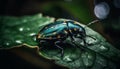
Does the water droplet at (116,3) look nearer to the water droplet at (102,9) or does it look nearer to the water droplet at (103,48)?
the water droplet at (102,9)

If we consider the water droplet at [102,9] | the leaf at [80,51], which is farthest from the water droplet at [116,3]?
the leaf at [80,51]

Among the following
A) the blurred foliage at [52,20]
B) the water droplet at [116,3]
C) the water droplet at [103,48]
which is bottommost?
the blurred foliage at [52,20]

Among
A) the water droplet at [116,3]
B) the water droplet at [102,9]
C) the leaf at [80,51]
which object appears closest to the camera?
the leaf at [80,51]

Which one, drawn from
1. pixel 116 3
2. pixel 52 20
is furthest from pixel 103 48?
pixel 116 3

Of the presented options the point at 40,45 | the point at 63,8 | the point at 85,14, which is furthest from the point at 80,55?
the point at 63,8

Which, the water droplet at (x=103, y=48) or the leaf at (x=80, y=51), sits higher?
the water droplet at (x=103, y=48)

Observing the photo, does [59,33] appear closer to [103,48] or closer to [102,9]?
[103,48]

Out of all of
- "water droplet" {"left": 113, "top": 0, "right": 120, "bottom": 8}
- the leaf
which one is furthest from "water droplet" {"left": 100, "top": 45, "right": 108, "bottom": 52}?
"water droplet" {"left": 113, "top": 0, "right": 120, "bottom": 8}

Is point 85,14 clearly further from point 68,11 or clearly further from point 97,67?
point 97,67

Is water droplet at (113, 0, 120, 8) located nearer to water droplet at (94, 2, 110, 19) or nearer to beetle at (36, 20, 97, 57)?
water droplet at (94, 2, 110, 19)
